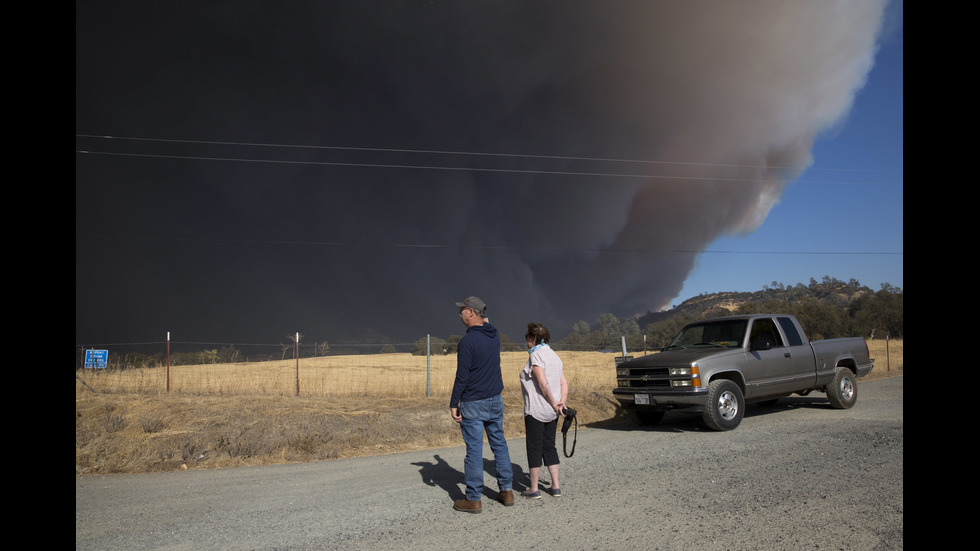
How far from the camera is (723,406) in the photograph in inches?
374

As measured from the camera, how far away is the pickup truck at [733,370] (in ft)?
30.9

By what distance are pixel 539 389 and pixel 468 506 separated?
1.26 m

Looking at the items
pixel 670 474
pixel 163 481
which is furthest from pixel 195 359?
pixel 670 474

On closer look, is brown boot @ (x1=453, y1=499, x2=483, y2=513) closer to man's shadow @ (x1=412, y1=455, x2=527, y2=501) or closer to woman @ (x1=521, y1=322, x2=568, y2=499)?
man's shadow @ (x1=412, y1=455, x2=527, y2=501)

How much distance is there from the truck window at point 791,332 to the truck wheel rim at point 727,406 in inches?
89.4

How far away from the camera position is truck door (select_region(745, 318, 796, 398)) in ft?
33.2

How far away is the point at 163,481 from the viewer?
23.4 ft

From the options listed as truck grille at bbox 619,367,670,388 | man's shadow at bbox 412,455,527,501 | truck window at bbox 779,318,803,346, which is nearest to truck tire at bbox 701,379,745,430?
truck grille at bbox 619,367,670,388

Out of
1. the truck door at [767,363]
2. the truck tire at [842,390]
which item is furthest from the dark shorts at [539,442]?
the truck tire at [842,390]

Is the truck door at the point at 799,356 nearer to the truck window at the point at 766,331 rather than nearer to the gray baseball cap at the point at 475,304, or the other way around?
the truck window at the point at 766,331

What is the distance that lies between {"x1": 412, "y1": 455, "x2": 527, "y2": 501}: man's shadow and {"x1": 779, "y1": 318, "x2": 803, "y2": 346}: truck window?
6.81m
